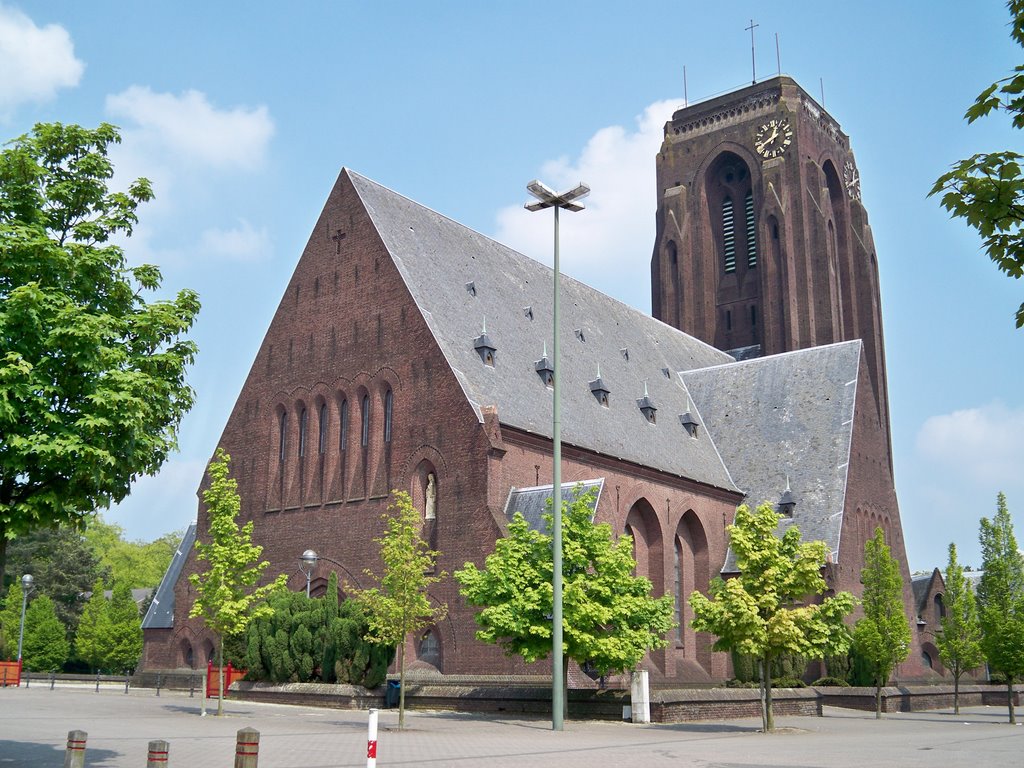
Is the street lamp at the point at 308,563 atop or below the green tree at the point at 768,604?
atop

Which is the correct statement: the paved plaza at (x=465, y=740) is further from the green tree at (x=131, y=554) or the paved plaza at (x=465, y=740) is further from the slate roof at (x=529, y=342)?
the green tree at (x=131, y=554)

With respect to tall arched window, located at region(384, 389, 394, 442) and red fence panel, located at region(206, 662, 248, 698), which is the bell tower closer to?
tall arched window, located at region(384, 389, 394, 442)

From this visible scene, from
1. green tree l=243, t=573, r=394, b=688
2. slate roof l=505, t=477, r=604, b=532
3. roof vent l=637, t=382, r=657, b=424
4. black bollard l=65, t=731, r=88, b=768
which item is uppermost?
roof vent l=637, t=382, r=657, b=424

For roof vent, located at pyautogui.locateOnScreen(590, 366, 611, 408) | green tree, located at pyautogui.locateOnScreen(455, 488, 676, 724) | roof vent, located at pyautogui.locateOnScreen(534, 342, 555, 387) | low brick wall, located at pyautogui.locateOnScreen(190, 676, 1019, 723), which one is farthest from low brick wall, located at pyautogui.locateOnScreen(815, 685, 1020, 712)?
roof vent, located at pyautogui.locateOnScreen(534, 342, 555, 387)

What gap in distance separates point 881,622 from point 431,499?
1584 centimetres

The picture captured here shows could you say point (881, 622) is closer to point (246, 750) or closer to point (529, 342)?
point (529, 342)

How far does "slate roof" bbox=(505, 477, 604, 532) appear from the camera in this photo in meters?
32.5

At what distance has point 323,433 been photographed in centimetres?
3862

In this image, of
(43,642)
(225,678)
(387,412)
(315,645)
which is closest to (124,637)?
(43,642)

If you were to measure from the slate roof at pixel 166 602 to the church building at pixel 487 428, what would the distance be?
15 cm

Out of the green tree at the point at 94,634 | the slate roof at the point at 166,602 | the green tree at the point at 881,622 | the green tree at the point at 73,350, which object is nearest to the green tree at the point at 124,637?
the green tree at the point at 94,634

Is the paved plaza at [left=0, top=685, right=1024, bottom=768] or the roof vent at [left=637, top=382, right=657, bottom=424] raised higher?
the roof vent at [left=637, top=382, right=657, bottom=424]

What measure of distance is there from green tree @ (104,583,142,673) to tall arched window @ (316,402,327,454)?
2949 centimetres

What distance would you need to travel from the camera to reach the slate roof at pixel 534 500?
32.5m
